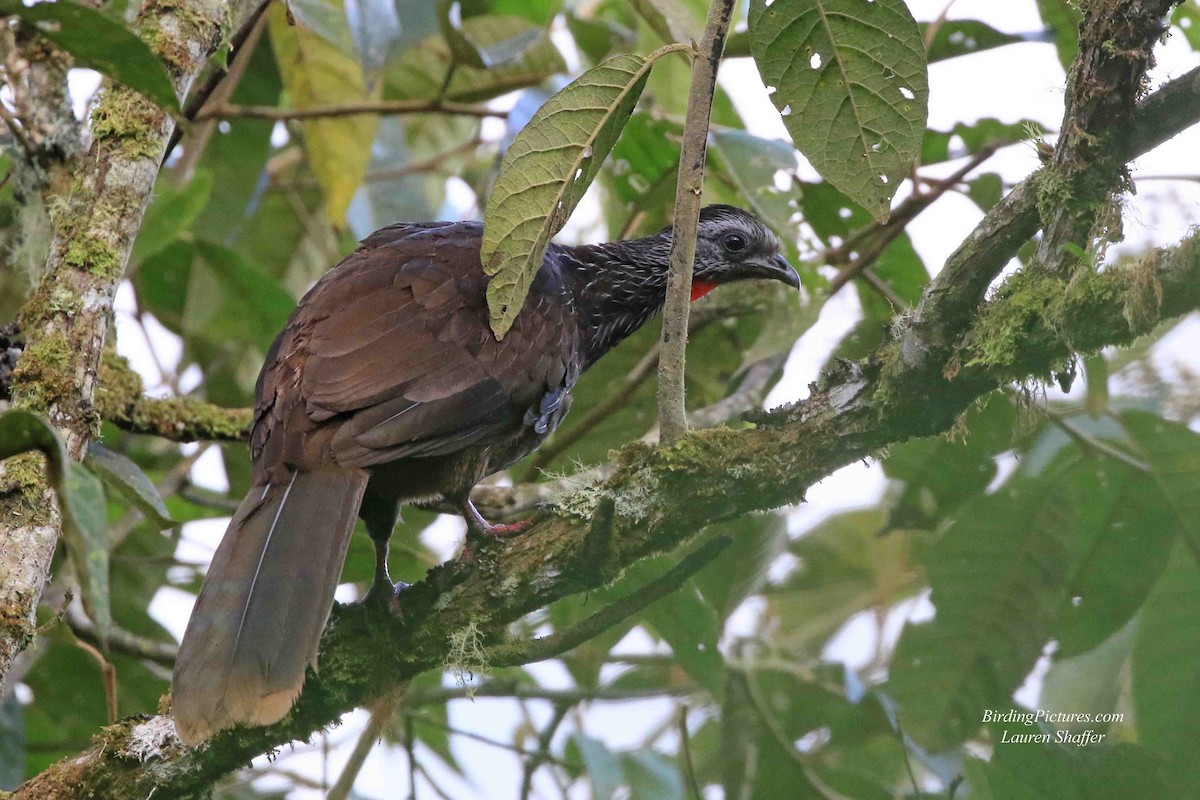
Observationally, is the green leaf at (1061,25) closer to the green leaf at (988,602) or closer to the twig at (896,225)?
the twig at (896,225)

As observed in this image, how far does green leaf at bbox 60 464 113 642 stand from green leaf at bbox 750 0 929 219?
1.65 meters

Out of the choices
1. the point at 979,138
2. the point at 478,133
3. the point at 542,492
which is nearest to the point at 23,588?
the point at 542,492

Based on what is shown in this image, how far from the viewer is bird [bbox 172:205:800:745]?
Result: 2.68 meters

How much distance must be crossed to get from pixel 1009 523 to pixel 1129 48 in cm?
199

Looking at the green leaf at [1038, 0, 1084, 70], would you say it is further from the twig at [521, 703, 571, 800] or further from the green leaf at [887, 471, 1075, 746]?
the twig at [521, 703, 571, 800]

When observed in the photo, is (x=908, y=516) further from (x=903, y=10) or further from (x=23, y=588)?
(x=23, y=588)

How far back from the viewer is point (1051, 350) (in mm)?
2613

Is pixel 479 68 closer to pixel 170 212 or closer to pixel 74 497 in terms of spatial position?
pixel 170 212

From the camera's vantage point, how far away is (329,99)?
493 cm

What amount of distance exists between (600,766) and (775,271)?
207 centimetres

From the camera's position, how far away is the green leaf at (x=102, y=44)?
2.25m

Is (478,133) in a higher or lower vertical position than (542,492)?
higher

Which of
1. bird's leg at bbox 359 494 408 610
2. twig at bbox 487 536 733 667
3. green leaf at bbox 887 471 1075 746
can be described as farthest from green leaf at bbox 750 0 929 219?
bird's leg at bbox 359 494 408 610

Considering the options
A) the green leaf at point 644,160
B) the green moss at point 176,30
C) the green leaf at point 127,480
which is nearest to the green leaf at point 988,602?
the green leaf at point 644,160
